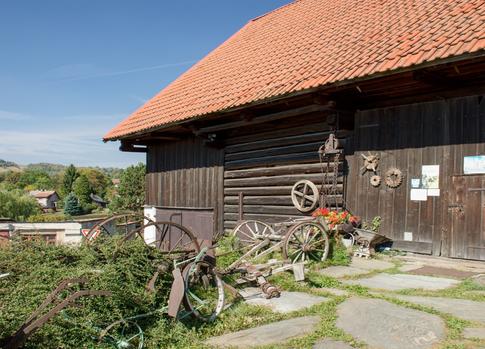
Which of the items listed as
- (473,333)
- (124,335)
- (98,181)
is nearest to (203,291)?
(124,335)

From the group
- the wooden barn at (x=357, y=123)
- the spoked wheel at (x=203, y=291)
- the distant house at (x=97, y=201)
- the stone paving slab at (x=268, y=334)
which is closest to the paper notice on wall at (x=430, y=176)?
the wooden barn at (x=357, y=123)

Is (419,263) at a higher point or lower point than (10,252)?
lower

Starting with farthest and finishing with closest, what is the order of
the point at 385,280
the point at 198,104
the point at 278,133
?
1. the point at 198,104
2. the point at 278,133
3. the point at 385,280

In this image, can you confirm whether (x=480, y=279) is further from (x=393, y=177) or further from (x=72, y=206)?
(x=72, y=206)

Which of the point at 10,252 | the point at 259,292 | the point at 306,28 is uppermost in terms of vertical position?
the point at 306,28

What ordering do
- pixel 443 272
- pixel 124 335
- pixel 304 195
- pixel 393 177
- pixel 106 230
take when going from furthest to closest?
1. pixel 304 195
2. pixel 393 177
3. pixel 443 272
4. pixel 106 230
5. pixel 124 335

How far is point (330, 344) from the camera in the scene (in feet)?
11.7

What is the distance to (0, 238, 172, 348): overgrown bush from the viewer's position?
3.37 m

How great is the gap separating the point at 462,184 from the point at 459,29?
7.31ft

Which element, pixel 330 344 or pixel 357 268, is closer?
pixel 330 344

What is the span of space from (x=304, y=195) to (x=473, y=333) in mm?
5415

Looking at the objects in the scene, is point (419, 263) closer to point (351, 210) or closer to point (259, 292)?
point (351, 210)

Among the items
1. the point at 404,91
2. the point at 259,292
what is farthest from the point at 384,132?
the point at 259,292

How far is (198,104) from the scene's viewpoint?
35.7 feet
